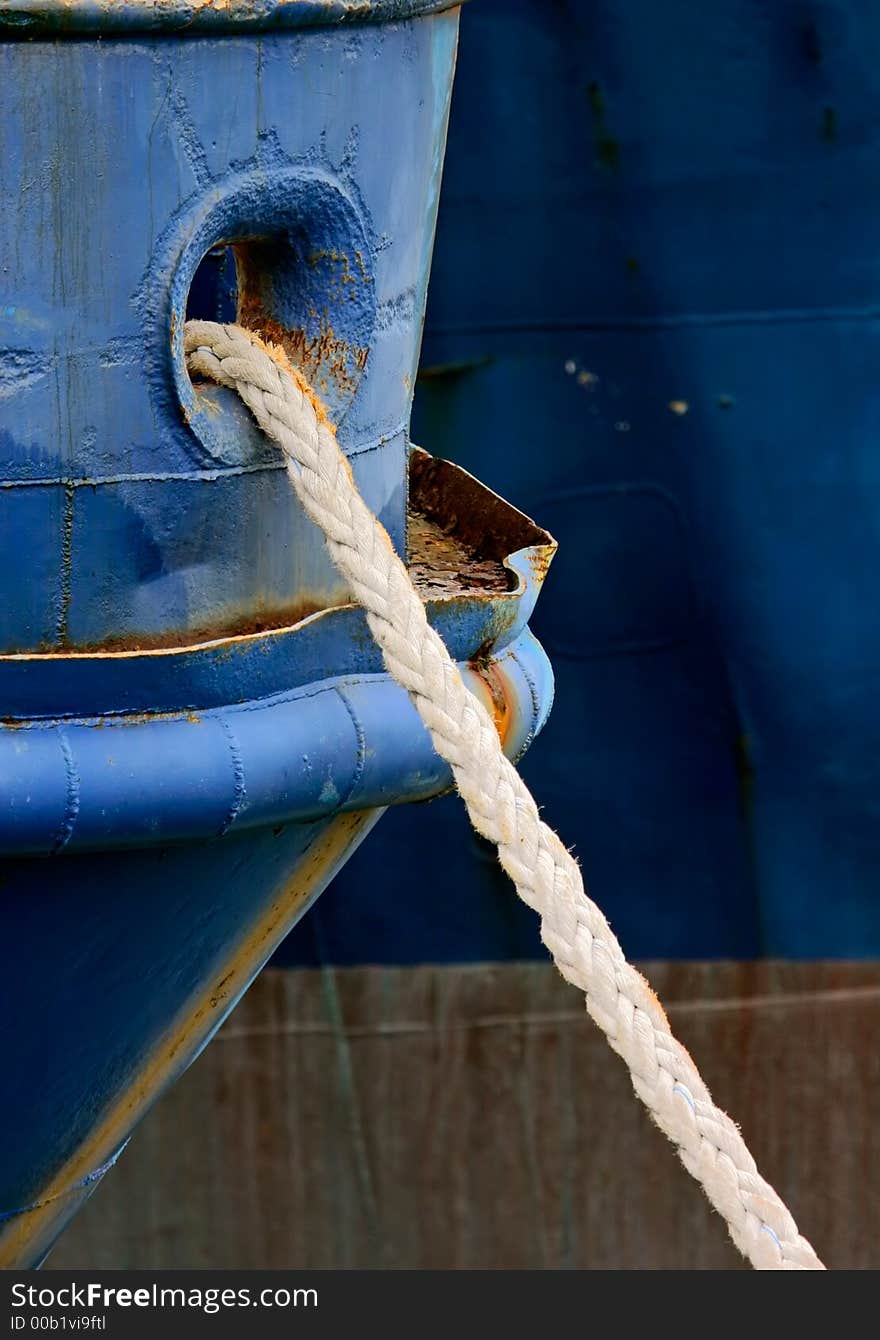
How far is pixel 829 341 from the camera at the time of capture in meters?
3.78

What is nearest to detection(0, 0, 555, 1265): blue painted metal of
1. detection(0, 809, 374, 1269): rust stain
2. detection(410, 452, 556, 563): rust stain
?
detection(0, 809, 374, 1269): rust stain

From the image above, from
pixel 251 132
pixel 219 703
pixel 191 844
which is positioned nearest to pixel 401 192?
pixel 251 132

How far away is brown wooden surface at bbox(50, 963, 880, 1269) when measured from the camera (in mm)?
4078

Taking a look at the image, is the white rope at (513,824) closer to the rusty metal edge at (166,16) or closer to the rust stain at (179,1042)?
the rusty metal edge at (166,16)

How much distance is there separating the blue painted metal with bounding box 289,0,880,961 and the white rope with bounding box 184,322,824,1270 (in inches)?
83.4

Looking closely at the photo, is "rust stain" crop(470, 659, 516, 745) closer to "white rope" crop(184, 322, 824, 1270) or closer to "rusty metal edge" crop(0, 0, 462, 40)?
"white rope" crop(184, 322, 824, 1270)

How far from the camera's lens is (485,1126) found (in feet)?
13.6

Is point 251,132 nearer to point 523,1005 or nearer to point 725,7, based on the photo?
point 725,7

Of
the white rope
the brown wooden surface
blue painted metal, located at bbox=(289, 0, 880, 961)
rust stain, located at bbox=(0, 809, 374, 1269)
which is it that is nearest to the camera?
the white rope

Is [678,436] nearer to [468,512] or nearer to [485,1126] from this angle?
[468,512]

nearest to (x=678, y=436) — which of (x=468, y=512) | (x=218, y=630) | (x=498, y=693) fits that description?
(x=468, y=512)

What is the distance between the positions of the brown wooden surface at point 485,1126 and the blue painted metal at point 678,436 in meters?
0.13

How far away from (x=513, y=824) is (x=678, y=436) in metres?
2.46

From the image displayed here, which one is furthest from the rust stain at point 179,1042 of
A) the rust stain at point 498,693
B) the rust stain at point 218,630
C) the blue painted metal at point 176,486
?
the rust stain at point 218,630
